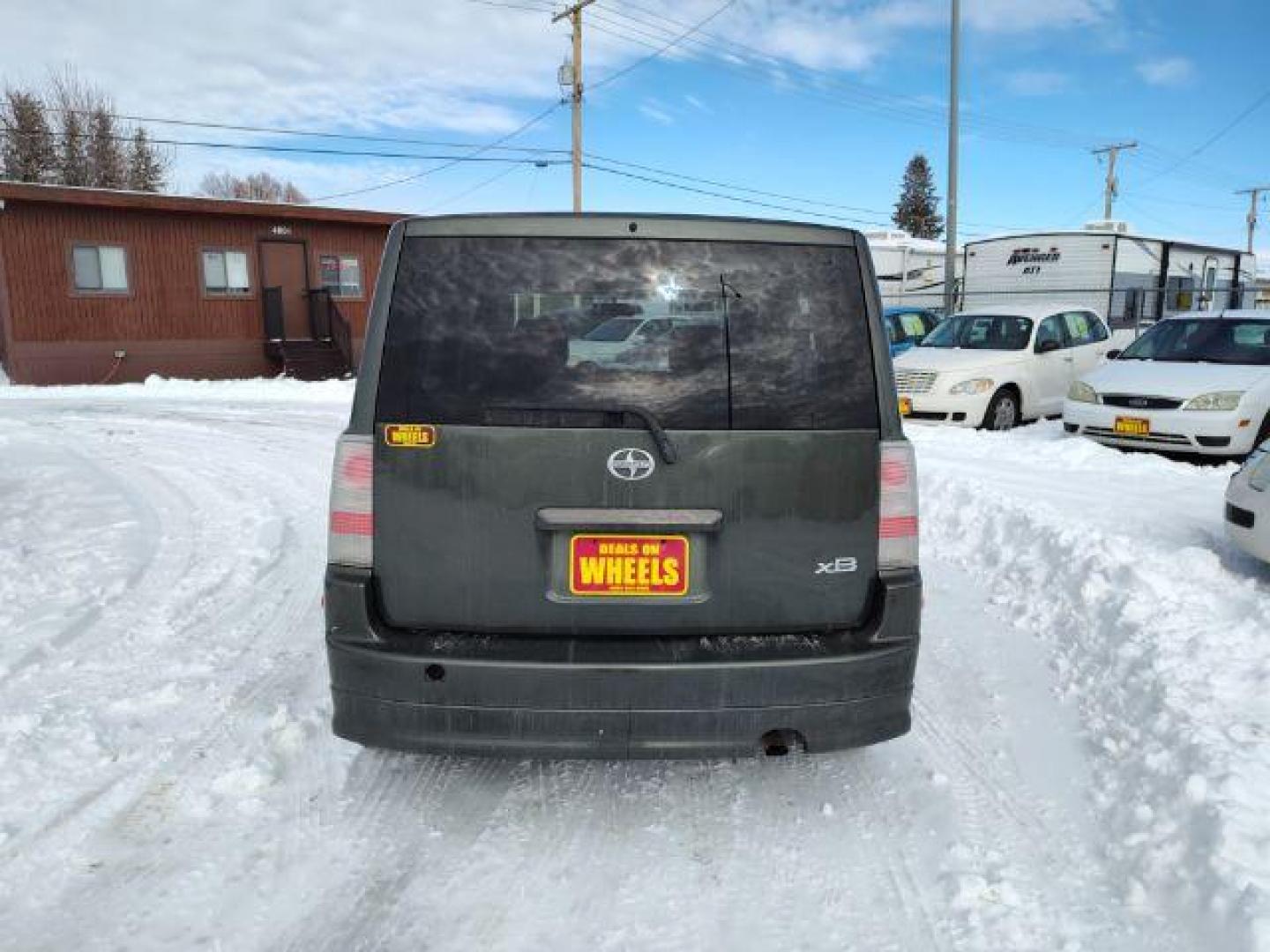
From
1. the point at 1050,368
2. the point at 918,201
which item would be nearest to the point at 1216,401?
the point at 1050,368

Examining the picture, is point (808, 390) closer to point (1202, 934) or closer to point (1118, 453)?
point (1202, 934)

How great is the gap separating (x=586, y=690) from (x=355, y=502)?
90 cm

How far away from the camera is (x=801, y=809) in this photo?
309 centimetres

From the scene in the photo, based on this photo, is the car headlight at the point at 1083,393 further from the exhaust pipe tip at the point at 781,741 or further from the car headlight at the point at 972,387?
the exhaust pipe tip at the point at 781,741

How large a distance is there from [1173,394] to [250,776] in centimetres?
949

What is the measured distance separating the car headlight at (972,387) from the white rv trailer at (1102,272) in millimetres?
7954

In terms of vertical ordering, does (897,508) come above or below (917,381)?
above

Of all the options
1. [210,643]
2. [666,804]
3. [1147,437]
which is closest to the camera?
[666,804]

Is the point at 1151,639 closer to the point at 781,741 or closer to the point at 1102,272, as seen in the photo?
the point at 781,741

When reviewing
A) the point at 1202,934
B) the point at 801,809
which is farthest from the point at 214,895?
the point at 1202,934

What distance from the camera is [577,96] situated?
83.4 feet

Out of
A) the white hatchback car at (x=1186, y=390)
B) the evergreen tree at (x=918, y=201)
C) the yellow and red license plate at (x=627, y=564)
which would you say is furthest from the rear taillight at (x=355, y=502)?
the evergreen tree at (x=918, y=201)

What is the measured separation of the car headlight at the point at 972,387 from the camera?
11656 millimetres

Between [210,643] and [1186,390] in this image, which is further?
[1186,390]
